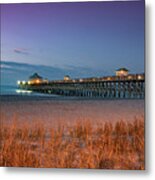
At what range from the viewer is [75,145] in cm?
291

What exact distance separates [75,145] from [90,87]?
1.18 ft

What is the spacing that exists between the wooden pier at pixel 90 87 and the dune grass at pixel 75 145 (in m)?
0.18

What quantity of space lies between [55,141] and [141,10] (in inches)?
36.5

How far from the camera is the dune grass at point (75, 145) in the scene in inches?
112

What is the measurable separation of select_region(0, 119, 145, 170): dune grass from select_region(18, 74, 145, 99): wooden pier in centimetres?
18

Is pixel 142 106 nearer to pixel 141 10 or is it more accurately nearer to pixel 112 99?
pixel 112 99

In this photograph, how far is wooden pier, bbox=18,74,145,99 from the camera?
9.59 feet

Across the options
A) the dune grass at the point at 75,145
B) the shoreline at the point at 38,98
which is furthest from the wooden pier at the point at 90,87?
the dune grass at the point at 75,145

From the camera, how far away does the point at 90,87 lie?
2941 millimetres

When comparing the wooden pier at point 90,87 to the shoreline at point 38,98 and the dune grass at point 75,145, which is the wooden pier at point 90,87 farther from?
the dune grass at point 75,145

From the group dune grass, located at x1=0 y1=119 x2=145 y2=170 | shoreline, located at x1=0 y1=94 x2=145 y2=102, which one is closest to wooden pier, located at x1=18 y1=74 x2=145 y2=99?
shoreline, located at x1=0 y1=94 x2=145 y2=102

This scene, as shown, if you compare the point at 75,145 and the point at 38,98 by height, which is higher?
the point at 38,98

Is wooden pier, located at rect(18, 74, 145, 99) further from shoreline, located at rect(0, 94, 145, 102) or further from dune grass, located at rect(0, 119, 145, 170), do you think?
dune grass, located at rect(0, 119, 145, 170)

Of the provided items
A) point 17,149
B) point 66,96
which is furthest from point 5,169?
point 66,96
